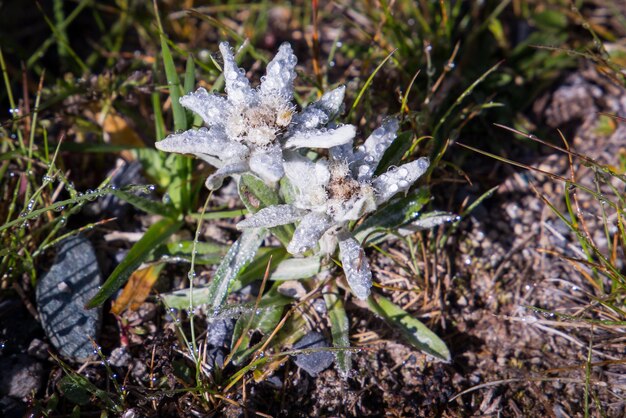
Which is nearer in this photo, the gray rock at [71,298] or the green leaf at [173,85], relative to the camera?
the gray rock at [71,298]

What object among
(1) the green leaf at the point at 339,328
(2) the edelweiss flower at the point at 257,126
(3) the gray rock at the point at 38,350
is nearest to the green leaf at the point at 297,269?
(1) the green leaf at the point at 339,328

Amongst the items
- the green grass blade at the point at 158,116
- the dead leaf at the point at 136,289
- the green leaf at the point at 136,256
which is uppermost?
the green grass blade at the point at 158,116

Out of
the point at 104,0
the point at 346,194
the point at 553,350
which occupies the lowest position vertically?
the point at 553,350

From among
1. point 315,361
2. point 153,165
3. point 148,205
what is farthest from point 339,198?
point 153,165

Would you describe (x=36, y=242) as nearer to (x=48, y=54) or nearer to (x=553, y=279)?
(x=48, y=54)

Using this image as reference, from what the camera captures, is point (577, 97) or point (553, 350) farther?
point (577, 97)

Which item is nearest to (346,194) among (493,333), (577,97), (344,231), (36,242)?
(344,231)

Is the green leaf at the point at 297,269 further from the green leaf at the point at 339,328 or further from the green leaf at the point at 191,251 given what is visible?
the green leaf at the point at 191,251
